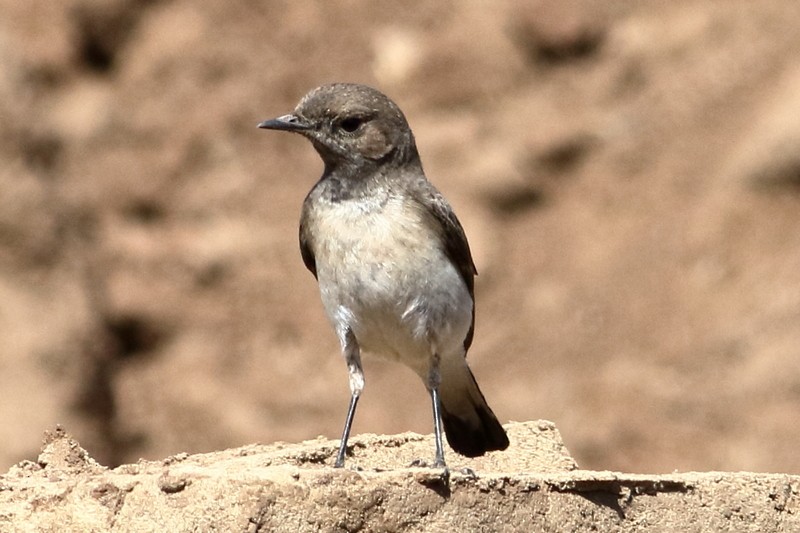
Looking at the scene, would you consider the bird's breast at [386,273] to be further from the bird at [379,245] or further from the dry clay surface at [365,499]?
the dry clay surface at [365,499]

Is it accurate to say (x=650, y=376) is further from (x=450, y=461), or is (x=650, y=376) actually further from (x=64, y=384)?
(x=450, y=461)

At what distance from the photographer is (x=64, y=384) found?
13.0 m

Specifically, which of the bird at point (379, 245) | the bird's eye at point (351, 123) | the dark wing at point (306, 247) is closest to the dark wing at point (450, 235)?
the bird at point (379, 245)

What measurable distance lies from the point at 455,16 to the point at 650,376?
3.25m

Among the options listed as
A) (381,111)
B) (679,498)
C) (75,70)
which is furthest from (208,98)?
(679,498)

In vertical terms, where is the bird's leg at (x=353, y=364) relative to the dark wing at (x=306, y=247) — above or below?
below

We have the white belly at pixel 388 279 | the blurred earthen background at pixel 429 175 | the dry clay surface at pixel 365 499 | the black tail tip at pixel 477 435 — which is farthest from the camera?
the blurred earthen background at pixel 429 175

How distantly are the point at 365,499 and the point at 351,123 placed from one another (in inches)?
90.9

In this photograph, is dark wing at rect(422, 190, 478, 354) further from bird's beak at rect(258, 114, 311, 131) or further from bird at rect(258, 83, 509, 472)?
bird's beak at rect(258, 114, 311, 131)

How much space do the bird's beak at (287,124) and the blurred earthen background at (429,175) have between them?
5934 millimetres

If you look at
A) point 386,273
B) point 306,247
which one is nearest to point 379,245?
point 386,273

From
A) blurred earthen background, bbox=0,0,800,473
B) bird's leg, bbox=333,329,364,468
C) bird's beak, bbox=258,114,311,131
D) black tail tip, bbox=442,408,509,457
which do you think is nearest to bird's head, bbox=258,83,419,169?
bird's beak, bbox=258,114,311,131

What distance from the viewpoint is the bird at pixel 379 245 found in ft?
24.0

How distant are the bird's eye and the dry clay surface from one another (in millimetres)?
1507
